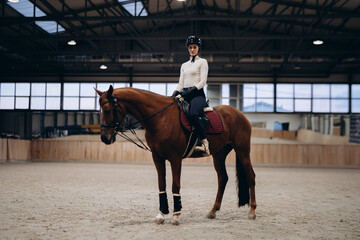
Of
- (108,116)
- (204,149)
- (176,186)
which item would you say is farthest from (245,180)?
(108,116)

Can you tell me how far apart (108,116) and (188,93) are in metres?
1.25

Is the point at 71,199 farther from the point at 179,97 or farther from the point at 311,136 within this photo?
the point at 311,136

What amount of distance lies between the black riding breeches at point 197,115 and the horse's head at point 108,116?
1.08 m

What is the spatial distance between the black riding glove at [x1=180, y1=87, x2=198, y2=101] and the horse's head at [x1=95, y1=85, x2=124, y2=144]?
1.06 metres

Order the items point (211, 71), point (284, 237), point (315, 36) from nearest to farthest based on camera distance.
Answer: point (284, 237)
point (315, 36)
point (211, 71)

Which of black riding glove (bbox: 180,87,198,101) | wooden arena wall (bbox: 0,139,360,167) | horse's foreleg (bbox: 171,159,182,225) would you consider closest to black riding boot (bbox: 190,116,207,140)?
black riding glove (bbox: 180,87,198,101)

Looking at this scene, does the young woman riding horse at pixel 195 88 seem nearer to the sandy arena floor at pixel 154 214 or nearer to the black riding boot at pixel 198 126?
the black riding boot at pixel 198 126

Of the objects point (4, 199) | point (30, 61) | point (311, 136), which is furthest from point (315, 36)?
point (30, 61)

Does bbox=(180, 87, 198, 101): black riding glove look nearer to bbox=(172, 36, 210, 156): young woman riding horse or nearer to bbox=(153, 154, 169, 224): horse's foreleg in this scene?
bbox=(172, 36, 210, 156): young woman riding horse

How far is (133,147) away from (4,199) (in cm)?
1109

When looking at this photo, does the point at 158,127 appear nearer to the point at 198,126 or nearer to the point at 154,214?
the point at 198,126

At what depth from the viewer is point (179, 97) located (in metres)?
4.87

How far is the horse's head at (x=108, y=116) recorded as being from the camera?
4.23m

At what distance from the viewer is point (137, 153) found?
17312 mm
